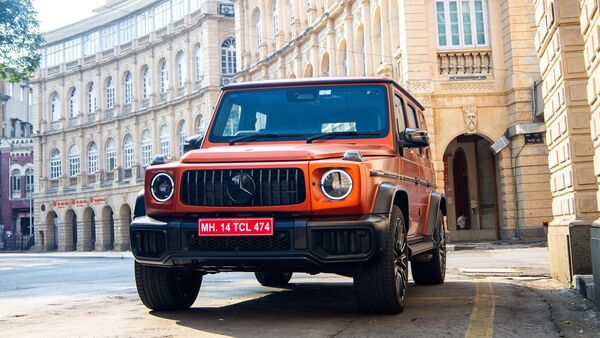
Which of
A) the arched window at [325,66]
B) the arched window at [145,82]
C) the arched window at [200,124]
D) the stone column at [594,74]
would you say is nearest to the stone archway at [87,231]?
the arched window at [145,82]

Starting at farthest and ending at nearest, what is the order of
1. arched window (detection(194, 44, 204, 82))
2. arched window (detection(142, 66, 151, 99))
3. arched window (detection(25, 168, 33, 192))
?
arched window (detection(25, 168, 33, 192)), arched window (detection(142, 66, 151, 99)), arched window (detection(194, 44, 204, 82))

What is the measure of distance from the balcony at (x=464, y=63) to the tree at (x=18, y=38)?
16.4 meters

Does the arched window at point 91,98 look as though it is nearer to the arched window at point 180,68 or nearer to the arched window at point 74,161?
the arched window at point 74,161

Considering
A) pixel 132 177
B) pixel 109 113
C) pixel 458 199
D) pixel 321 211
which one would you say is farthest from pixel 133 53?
pixel 321 211

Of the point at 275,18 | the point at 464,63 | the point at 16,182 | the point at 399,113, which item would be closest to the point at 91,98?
the point at 16,182

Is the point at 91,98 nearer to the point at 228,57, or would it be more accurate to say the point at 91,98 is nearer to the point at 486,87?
the point at 228,57

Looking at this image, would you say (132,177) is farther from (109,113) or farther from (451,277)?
(451,277)

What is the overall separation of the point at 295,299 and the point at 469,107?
17.1 m

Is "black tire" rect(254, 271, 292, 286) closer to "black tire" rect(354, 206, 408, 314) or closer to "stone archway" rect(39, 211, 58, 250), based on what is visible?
"black tire" rect(354, 206, 408, 314)

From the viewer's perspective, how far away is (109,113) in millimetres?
55719

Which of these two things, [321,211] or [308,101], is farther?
[308,101]

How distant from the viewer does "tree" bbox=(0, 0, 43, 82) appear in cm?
2811

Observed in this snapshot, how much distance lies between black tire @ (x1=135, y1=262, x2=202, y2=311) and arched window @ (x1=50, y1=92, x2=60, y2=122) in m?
56.8

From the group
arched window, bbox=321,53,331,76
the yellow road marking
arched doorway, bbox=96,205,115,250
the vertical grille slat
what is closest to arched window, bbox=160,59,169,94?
arched doorway, bbox=96,205,115,250
